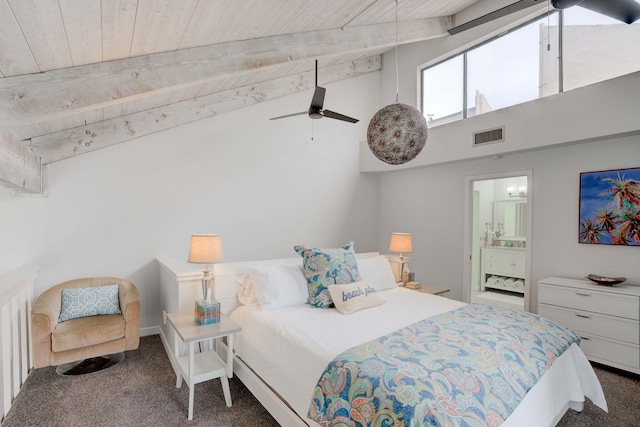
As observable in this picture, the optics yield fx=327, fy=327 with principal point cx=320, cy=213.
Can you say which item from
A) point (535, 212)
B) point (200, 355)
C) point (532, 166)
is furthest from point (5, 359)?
point (532, 166)

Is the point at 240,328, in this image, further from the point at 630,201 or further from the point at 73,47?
the point at 630,201

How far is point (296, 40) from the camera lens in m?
2.91

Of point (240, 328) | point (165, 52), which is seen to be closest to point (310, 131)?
point (165, 52)

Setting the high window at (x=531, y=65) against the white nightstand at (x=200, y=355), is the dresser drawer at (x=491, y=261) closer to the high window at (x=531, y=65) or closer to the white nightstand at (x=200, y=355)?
the high window at (x=531, y=65)

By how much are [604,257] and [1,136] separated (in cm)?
545

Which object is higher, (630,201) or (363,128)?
(363,128)

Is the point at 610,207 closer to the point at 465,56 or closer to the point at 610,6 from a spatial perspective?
the point at 610,6

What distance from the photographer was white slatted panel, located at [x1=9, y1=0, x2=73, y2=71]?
1394mm

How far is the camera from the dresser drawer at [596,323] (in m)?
3.09

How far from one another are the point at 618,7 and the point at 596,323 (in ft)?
9.47

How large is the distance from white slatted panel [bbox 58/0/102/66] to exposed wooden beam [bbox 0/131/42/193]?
33.7 inches

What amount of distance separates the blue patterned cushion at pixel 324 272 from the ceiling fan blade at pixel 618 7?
2.42 m

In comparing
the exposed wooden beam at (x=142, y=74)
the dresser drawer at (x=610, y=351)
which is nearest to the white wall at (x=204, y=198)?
the exposed wooden beam at (x=142, y=74)

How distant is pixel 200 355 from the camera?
279cm
